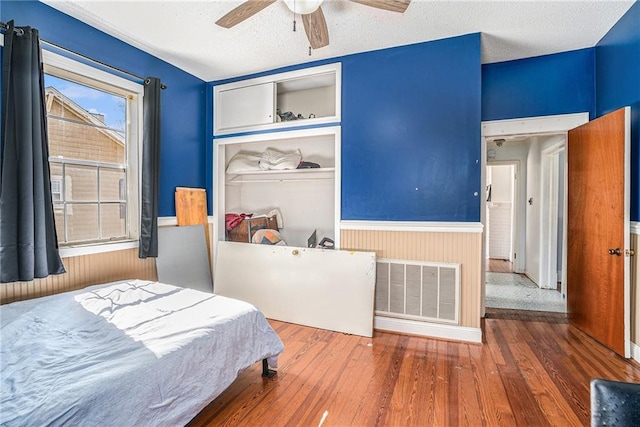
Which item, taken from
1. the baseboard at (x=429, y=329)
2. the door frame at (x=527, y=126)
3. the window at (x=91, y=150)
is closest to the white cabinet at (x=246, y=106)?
the window at (x=91, y=150)

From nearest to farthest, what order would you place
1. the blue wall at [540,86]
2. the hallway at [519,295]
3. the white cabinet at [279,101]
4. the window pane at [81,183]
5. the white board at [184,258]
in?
the window pane at [81,183] → the blue wall at [540,86] → the white board at [184,258] → the white cabinet at [279,101] → the hallway at [519,295]

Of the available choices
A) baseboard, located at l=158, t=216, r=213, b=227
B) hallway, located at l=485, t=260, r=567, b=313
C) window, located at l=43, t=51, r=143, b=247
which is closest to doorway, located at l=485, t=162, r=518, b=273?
hallway, located at l=485, t=260, r=567, b=313

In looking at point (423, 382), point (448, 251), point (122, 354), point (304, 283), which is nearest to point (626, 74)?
point (448, 251)

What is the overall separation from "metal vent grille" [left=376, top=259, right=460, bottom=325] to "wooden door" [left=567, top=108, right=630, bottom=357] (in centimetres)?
120

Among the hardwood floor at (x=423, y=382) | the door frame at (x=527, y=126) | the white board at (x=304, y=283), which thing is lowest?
the hardwood floor at (x=423, y=382)

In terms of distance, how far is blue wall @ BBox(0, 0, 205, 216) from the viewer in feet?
7.63

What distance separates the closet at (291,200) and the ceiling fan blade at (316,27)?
0.85 meters

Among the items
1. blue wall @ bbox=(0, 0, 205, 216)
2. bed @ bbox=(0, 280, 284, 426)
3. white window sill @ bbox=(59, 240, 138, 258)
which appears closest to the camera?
bed @ bbox=(0, 280, 284, 426)

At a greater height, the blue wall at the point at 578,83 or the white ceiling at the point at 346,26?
the white ceiling at the point at 346,26

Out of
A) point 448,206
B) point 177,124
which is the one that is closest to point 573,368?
point 448,206

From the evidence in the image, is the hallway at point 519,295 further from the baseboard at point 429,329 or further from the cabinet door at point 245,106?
the cabinet door at point 245,106

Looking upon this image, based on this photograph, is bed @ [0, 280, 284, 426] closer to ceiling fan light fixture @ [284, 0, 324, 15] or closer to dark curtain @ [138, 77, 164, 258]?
dark curtain @ [138, 77, 164, 258]

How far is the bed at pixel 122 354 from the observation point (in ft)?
3.85

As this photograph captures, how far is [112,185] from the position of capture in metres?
2.96
